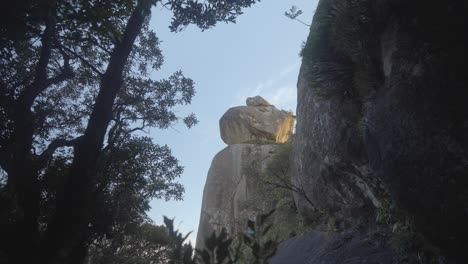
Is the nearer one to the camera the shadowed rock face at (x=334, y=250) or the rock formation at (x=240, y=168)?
the shadowed rock face at (x=334, y=250)

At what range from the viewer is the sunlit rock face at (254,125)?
25781 mm

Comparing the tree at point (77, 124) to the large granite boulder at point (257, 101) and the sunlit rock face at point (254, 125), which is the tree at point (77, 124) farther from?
the large granite boulder at point (257, 101)

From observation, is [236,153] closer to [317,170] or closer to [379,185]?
[317,170]

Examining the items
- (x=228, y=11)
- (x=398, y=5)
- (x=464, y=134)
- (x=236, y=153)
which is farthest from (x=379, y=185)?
(x=236, y=153)

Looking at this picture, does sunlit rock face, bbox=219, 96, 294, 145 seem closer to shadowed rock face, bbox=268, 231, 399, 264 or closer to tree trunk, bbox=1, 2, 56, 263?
shadowed rock face, bbox=268, 231, 399, 264

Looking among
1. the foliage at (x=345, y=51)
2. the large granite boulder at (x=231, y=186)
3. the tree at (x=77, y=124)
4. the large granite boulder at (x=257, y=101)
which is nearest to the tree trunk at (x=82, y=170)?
the tree at (x=77, y=124)

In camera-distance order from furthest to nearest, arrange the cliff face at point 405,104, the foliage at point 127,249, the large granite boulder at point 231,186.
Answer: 1. the large granite boulder at point 231,186
2. the foliage at point 127,249
3. the cliff face at point 405,104

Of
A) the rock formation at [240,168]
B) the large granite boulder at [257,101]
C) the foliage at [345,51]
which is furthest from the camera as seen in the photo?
the large granite boulder at [257,101]

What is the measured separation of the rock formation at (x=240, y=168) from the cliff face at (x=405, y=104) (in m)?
8.98

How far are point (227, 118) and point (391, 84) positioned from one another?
867 inches

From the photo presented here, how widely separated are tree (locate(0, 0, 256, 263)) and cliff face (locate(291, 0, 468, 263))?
7.75 feet

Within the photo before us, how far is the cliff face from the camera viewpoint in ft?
13.9

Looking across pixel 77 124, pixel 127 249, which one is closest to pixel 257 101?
pixel 127 249

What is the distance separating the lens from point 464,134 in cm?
410
